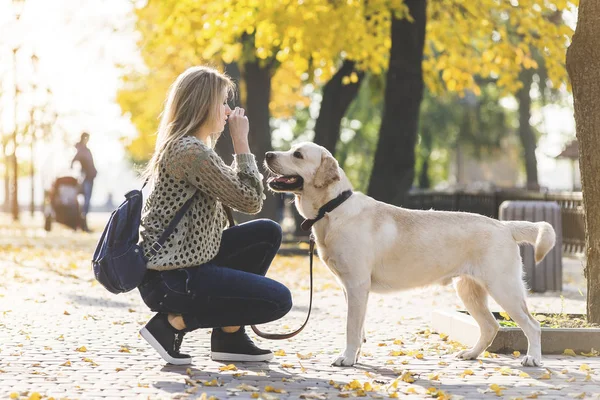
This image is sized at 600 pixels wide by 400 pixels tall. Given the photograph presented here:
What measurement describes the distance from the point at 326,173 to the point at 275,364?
1338 millimetres

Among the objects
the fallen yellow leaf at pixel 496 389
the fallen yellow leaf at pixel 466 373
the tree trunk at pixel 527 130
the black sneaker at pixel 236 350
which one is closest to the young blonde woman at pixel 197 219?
the black sneaker at pixel 236 350

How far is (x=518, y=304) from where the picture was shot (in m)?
6.31

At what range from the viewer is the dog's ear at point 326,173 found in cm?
627

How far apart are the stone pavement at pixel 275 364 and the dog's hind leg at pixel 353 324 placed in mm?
103

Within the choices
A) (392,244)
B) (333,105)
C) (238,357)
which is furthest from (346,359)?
(333,105)

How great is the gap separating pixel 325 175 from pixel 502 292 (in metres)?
1.43

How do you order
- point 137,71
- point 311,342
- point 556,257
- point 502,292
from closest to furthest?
point 502,292
point 311,342
point 556,257
point 137,71

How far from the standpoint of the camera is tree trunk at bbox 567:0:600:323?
7.49 m

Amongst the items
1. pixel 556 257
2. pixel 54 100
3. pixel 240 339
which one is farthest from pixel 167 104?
pixel 54 100

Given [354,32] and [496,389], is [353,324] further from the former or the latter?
[354,32]

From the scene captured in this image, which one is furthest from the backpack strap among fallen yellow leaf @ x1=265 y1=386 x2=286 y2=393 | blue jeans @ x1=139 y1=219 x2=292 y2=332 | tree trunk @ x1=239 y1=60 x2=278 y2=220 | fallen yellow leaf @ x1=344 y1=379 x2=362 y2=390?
tree trunk @ x1=239 y1=60 x2=278 y2=220

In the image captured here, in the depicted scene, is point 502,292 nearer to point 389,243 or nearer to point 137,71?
point 389,243

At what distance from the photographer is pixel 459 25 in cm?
1816

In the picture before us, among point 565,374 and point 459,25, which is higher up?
point 459,25
